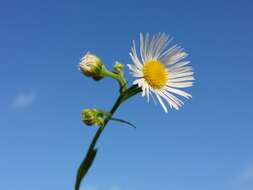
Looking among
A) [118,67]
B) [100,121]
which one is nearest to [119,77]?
[118,67]

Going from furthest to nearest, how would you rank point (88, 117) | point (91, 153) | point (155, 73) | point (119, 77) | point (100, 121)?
point (155, 73)
point (119, 77)
point (88, 117)
point (100, 121)
point (91, 153)

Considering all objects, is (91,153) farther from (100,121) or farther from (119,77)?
(119,77)

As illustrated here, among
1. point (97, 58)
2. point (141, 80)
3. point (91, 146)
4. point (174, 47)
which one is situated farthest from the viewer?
point (174, 47)

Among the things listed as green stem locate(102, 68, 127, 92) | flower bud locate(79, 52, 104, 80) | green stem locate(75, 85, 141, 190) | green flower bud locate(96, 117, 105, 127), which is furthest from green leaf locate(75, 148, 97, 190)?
flower bud locate(79, 52, 104, 80)

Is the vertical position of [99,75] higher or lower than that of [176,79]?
lower

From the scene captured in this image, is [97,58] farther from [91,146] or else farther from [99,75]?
[91,146]

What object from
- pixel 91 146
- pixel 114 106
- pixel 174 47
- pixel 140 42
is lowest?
pixel 91 146
